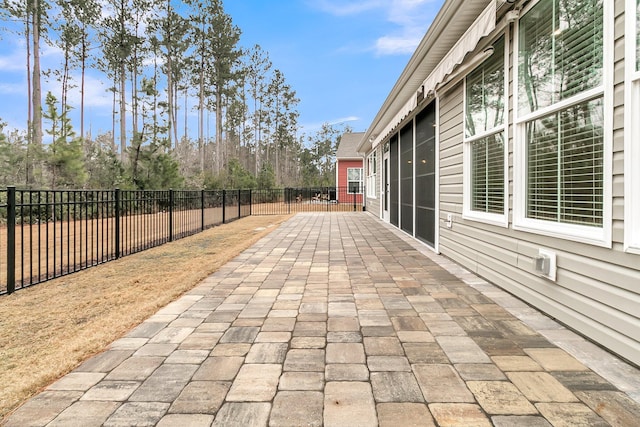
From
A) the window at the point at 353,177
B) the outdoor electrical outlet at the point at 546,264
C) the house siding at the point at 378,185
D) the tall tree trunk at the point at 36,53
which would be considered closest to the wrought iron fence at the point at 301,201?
the window at the point at 353,177

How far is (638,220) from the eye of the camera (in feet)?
6.27

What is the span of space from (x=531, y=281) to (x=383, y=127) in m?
7.65

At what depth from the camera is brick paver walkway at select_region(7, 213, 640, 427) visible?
155cm

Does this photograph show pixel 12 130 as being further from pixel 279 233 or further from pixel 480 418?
pixel 480 418

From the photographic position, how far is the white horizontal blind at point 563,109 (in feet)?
7.41

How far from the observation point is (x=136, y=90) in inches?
794

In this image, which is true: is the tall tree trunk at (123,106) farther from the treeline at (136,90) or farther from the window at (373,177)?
the window at (373,177)

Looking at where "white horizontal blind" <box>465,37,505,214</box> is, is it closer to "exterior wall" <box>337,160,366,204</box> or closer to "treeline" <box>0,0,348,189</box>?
"treeline" <box>0,0,348,189</box>

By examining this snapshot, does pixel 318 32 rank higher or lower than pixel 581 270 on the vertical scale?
higher

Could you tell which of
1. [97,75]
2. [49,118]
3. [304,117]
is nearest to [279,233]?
[49,118]

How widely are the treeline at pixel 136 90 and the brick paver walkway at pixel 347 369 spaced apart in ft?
35.1

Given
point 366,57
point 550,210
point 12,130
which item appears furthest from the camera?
point 366,57

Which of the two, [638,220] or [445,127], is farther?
[445,127]

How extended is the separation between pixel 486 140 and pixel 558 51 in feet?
4.48
